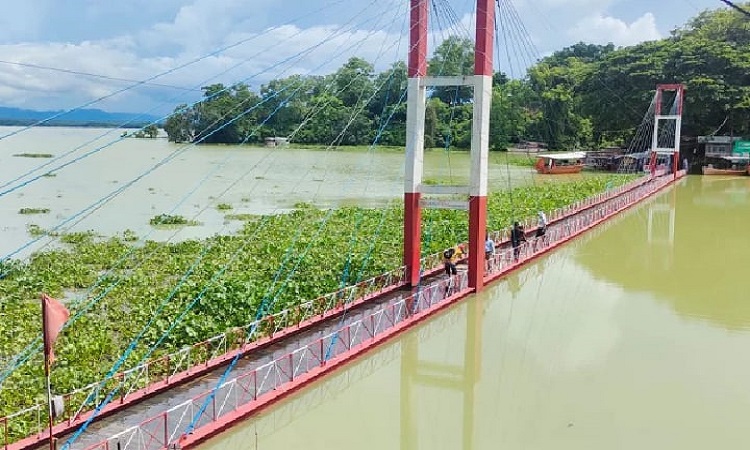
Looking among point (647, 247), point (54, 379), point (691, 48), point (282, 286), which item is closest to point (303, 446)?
point (54, 379)

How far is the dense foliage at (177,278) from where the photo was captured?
12.0 metres

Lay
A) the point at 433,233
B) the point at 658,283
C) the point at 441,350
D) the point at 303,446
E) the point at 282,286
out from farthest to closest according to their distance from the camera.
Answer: the point at 433,233, the point at 658,283, the point at 282,286, the point at 441,350, the point at 303,446

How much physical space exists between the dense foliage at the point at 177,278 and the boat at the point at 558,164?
92.9 feet

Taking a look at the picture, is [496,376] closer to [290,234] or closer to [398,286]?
[398,286]

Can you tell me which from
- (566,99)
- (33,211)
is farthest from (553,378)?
(566,99)

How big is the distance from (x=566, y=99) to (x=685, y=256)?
49046 millimetres

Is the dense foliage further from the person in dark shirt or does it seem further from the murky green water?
the murky green water

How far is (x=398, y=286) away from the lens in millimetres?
16234

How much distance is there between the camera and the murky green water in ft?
31.8

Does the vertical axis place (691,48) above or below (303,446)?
above

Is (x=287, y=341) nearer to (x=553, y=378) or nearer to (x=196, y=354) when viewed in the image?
(x=196, y=354)

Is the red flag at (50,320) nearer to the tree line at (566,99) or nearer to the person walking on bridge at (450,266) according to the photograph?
the person walking on bridge at (450,266)

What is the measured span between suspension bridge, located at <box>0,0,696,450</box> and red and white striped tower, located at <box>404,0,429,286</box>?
2cm

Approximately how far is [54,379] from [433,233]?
14553mm
